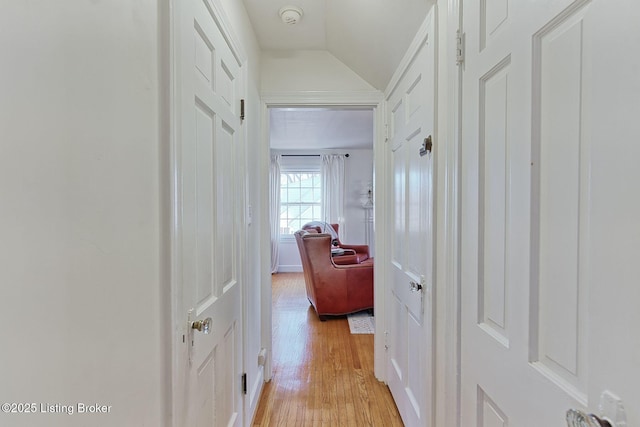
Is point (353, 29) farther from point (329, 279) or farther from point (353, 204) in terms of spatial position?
point (353, 204)

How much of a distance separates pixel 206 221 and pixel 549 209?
100 centimetres

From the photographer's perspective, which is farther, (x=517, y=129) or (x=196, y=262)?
(x=196, y=262)

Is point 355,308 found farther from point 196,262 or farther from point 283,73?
point 196,262

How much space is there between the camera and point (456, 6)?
3.39 feet

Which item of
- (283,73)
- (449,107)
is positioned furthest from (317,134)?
(449,107)

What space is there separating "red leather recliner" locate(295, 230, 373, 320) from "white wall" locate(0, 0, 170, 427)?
2.62 m

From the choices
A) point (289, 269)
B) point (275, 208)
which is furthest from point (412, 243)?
point (289, 269)

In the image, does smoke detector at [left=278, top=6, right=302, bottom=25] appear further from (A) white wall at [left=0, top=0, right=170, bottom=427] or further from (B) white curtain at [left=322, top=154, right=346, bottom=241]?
(B) white curtain at [left=322, top=154, right=346, bottom=241]

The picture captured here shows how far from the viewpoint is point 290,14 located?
1725mm

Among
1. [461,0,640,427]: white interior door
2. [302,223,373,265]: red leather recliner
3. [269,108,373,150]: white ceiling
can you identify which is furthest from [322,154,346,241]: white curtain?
[461,0,640,427]: white interior door

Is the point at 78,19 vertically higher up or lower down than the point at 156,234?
higher up

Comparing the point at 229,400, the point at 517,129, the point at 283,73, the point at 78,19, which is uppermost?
the point at 283,73

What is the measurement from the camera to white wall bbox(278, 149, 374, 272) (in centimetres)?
598

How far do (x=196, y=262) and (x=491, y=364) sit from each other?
927 mm
